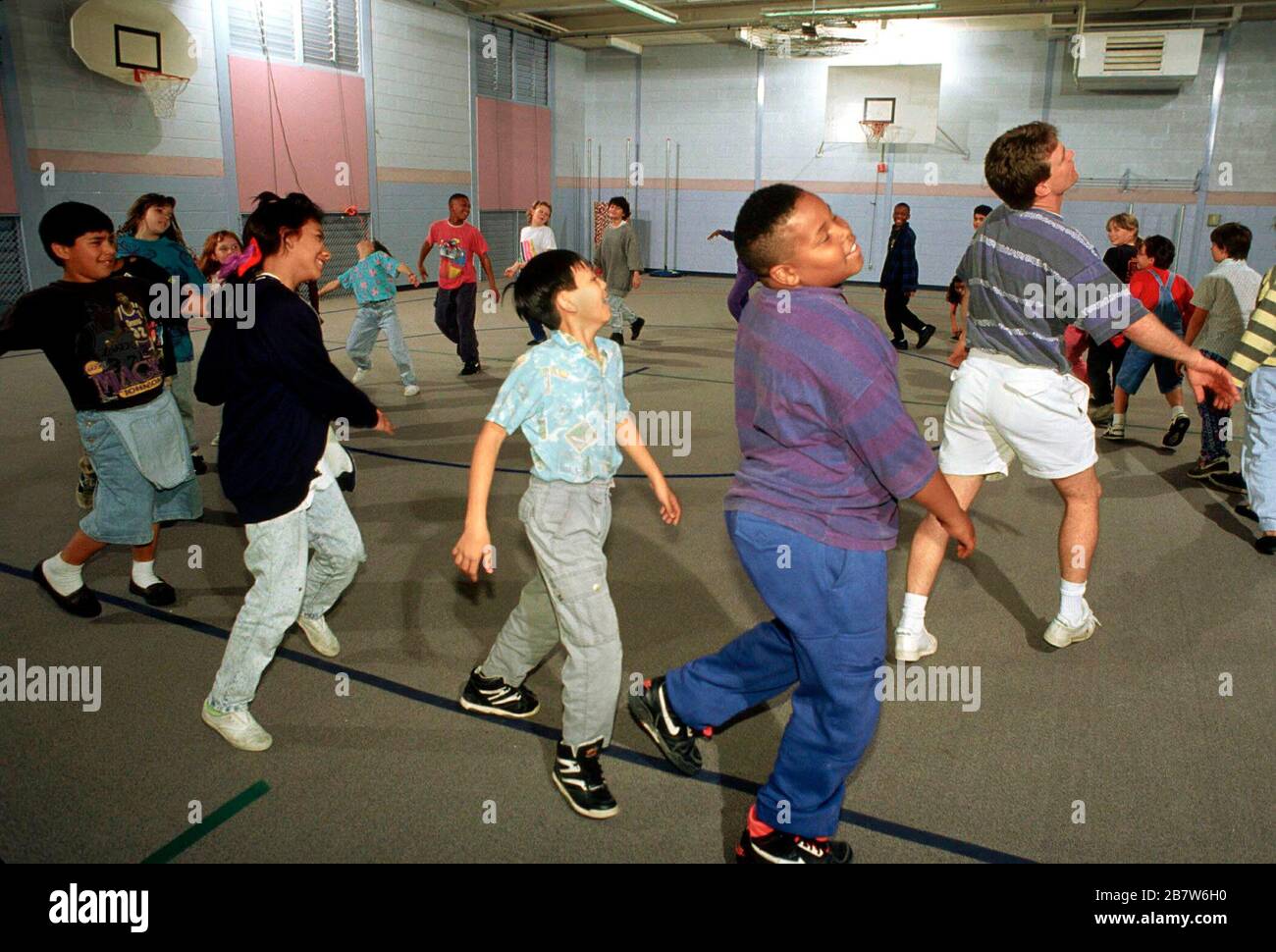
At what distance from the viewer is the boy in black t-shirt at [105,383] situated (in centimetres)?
346

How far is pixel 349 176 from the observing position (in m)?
15.2

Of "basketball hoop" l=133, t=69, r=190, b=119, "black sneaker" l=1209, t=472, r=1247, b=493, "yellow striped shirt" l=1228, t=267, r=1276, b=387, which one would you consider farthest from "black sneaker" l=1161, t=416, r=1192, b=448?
"basketball hoop" l=133, t=69, r=190, b=119

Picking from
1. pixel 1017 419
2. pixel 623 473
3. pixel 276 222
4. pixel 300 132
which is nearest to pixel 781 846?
pixel 1017 419

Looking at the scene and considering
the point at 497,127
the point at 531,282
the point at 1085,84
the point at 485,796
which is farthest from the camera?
the point at 497,127

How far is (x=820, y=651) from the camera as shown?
2.15 m

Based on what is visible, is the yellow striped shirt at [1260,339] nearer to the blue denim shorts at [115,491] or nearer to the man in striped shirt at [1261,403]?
the man in striped shirt at [1261,403]

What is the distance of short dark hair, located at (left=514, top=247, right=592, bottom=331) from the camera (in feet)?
8.21

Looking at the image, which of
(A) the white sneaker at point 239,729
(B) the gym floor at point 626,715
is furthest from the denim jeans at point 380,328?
(A) the white sneaker at point 239,729

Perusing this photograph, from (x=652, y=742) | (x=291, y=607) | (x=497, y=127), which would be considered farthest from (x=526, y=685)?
(x=497, y=127)

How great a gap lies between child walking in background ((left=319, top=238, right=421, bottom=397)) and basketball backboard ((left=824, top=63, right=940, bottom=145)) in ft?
43.1

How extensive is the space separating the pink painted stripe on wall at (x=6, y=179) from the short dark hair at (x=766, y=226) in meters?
11.6

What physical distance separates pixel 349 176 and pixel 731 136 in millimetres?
8420

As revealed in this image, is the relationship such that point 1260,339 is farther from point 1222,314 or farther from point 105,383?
point 105,383
